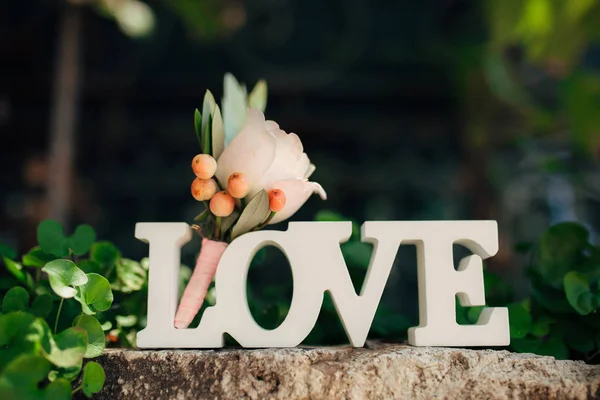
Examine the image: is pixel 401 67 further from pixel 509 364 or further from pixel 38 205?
pixel 509 364

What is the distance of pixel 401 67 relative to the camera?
13.0ft

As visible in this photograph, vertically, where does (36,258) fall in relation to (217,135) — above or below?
below

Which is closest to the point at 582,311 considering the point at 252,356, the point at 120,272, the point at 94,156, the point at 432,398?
the point at 432,398

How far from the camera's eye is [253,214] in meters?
0.67

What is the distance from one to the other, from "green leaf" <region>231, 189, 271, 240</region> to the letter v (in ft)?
0.36

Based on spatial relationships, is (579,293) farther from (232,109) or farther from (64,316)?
(64,316)

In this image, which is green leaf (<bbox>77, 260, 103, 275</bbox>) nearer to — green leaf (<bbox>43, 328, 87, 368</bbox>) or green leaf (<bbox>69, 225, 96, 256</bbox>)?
green leaf (<bbox>69, 225, 96, 256</bbox>)

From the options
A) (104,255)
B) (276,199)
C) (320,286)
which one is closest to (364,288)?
(320,286)

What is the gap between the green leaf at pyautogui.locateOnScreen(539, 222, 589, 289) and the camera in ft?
2.51

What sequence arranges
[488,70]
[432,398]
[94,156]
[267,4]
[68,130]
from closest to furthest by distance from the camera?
[432,398], [68,130], [488,70], [267,4], [94,156]

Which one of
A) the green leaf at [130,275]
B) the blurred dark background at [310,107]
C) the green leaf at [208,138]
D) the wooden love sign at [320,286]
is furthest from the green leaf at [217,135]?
the blurred dark background at [310,107]

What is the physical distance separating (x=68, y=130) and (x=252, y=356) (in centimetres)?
252

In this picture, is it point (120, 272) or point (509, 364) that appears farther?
point (120, 272)

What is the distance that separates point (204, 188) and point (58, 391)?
0.28m
